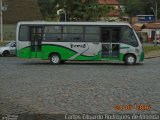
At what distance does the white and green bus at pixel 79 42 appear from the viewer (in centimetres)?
3133

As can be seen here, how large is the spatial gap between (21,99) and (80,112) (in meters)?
2.84

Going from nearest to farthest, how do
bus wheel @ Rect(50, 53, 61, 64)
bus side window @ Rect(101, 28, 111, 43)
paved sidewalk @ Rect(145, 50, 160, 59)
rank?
1. bus side window @ Rect(101, 28, 111, 43)
2. bus wheel @ Rect(50, 53, 61, 64)
3. paved sidewalk @ Rect(145, 50, 160, 59)

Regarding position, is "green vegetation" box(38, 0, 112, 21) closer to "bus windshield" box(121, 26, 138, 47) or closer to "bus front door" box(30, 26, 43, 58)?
"bus front door" box(30, 26, 43, 58)

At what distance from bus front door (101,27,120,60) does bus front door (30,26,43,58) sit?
396 cm

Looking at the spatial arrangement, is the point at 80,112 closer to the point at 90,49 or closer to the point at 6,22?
the point at 90,49

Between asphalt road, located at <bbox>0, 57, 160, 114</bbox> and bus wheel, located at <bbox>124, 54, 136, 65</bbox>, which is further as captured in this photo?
bus wheel, located at <bbox>124, 54, 136, 65</bbox>

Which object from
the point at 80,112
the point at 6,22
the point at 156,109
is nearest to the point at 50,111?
the point at 80,112

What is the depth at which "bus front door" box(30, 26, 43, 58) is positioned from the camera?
31.8 m

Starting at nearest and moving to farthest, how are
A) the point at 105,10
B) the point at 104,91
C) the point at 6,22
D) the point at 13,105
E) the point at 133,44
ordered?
the point at 13,105 < the point at 104,91 < the point at 133,44 < the point at 105,10 < the point at 6,22

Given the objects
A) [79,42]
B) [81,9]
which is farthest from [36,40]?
[81,9]

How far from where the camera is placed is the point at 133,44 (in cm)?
3144

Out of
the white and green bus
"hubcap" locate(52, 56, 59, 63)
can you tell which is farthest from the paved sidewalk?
"hubcap" locate(52, 56, 59, 63)

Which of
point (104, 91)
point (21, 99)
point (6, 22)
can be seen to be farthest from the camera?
point (6, 22)

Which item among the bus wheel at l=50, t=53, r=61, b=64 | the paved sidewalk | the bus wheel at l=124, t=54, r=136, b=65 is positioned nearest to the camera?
the bus wheel at l=124, t=54, r=136, b=65
